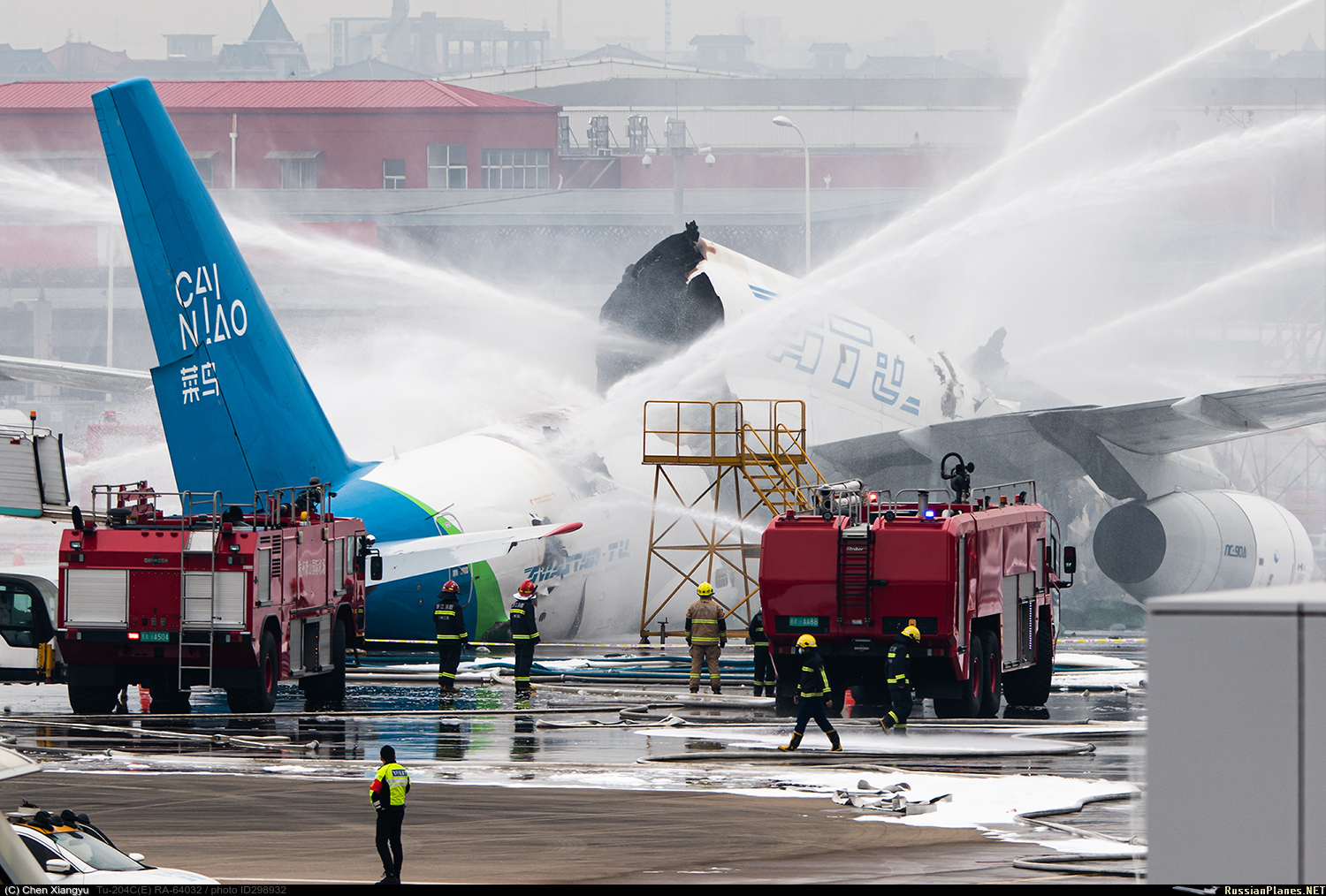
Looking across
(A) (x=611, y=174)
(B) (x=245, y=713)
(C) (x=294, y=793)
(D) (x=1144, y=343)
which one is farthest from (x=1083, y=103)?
(A) (x=611, y=174)

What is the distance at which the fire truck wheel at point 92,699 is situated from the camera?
20.4m

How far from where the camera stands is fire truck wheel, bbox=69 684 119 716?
66.9 ft

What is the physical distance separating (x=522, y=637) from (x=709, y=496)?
8.28 m

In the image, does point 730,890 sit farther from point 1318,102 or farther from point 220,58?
point 220,58

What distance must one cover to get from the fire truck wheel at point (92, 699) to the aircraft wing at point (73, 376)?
23.2ft

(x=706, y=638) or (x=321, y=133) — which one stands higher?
(x=321, y=133)

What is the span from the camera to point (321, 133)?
85625 millimetres

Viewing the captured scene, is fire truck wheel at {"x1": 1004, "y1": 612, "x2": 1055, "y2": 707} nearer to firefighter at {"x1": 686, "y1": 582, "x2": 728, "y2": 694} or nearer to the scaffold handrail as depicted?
firefighter at {"x1": 686, "y1": 582, "x2": 728, "y2": 694}

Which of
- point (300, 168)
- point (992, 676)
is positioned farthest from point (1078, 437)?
point (300, 168)

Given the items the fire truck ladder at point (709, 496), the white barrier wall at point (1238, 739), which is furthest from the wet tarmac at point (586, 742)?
the white barrier wall at point (1238, 739)

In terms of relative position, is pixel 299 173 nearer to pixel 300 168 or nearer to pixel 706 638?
pixel 300 168

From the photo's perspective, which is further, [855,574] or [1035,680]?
[1035,680]

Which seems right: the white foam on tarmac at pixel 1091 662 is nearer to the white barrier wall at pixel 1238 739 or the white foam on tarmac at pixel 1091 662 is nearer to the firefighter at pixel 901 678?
the firefighter at pixel 901 678

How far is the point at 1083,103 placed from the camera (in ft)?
155
